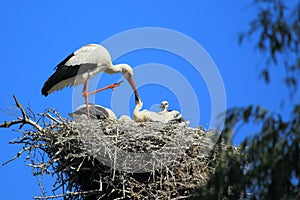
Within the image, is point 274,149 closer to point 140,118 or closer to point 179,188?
point 179,188

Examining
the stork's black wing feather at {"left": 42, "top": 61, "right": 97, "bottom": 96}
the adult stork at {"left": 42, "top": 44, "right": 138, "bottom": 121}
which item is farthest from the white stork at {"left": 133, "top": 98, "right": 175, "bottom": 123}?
the stork's black wing feather at {"left": 42, "top": 61, "right": 97, "bottom": 96}

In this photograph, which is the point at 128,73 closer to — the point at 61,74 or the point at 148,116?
the point at 61,74

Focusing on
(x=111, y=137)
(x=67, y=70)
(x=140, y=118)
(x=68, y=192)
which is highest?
(x=67, y=70)

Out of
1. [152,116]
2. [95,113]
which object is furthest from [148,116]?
[95,113]

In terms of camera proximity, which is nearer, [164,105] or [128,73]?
[164,105]

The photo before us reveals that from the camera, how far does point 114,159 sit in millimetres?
9469

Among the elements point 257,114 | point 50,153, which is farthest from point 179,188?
point 257,114

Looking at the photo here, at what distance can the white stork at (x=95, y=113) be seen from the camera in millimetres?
11062

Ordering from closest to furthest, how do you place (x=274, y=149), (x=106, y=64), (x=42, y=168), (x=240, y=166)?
(x=274, y=149) → (x=240, y=166) → (x=42, y=168) → (x=106, y=64)

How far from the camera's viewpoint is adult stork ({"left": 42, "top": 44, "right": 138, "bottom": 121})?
11875 mm

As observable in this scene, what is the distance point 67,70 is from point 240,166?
18.7 ft

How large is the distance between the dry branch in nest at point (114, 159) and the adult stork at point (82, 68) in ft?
5.57

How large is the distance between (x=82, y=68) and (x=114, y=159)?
3.00 meters

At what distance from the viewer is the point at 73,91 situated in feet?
41.5
